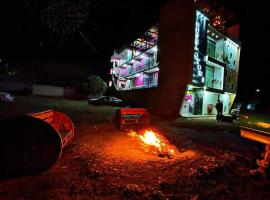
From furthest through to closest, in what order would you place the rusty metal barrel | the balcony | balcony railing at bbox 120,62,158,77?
balcony railing at bbox 120,62,158,77
the balcony
the rusty metal barrel

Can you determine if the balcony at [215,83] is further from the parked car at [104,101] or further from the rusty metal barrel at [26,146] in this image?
the rusty metal barrel at [26,146]

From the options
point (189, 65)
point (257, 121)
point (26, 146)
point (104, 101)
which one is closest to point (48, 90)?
point (104, 101)

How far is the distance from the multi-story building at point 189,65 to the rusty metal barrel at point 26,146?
16.1m

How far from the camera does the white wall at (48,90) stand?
139 feet

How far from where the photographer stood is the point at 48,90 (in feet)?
143

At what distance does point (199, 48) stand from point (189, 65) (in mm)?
2361

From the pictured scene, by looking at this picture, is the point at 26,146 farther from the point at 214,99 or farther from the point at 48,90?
the point at 48,90

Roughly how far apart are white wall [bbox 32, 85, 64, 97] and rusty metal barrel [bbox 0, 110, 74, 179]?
42.7 m

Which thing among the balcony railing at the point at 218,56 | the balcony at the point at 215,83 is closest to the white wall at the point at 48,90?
the balcony at the point at 215,83

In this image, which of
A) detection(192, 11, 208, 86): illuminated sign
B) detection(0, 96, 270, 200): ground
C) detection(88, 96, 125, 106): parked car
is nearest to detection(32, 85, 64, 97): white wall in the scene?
detection(88, 96, 125, 106): parked car

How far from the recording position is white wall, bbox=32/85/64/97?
42.5 m

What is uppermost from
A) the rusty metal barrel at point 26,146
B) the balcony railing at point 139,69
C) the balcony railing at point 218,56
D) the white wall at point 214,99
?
the balcony railing at point 218,56

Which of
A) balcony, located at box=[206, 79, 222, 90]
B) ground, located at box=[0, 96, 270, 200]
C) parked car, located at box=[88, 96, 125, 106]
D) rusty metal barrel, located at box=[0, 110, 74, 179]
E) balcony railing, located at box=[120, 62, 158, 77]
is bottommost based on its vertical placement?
ground, located at box=[0, 96, 270, 200]

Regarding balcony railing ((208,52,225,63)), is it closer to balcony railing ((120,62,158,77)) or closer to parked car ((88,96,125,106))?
balcony railing ((120,62,158,77))
